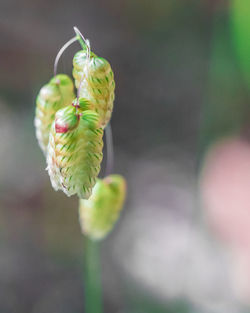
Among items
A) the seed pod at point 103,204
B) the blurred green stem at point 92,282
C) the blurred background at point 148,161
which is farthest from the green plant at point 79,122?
the blurred background at point 148,161

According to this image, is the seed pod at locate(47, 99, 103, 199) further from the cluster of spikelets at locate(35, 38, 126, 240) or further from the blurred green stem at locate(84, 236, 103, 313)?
the blurred green stem at locate(84, 236, 103, 313)

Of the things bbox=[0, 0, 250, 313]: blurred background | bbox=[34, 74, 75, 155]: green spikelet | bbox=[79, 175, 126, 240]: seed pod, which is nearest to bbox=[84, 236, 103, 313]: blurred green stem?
bbox=[0, 0, 250, 313]: blurred background

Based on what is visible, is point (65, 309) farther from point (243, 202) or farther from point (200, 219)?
point (243, 202)

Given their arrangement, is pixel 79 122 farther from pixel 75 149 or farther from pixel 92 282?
pixel 92 282

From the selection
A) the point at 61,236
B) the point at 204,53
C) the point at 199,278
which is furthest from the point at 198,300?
the point at 204,53

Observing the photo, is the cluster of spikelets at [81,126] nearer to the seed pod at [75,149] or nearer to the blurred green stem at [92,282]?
the seed pod at [75,149]
